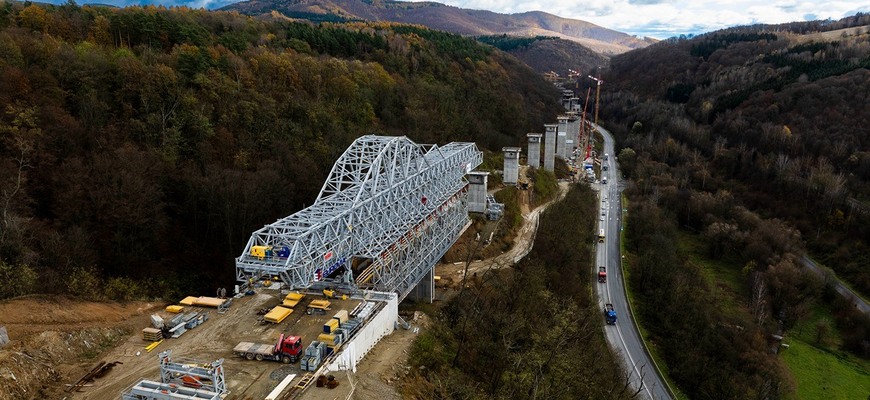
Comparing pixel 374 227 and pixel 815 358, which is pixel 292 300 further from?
pixel 815 358

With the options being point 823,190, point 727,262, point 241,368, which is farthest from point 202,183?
point 823,190

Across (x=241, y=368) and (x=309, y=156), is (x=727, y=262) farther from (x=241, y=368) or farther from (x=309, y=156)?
(x=241, y=368)

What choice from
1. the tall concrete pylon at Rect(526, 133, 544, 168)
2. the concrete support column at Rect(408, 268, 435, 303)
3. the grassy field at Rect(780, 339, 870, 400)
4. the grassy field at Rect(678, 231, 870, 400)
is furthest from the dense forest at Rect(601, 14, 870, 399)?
the concrete support column at Rect(408, 268, 435, 303)

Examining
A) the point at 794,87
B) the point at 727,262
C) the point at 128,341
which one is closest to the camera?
the point at 128,341

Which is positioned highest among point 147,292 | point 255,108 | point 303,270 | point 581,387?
Result: point 255,108

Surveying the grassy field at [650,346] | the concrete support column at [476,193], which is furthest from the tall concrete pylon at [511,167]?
the grassy field at [650,346]

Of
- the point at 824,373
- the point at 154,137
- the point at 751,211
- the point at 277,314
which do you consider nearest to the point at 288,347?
the point at 277,314
